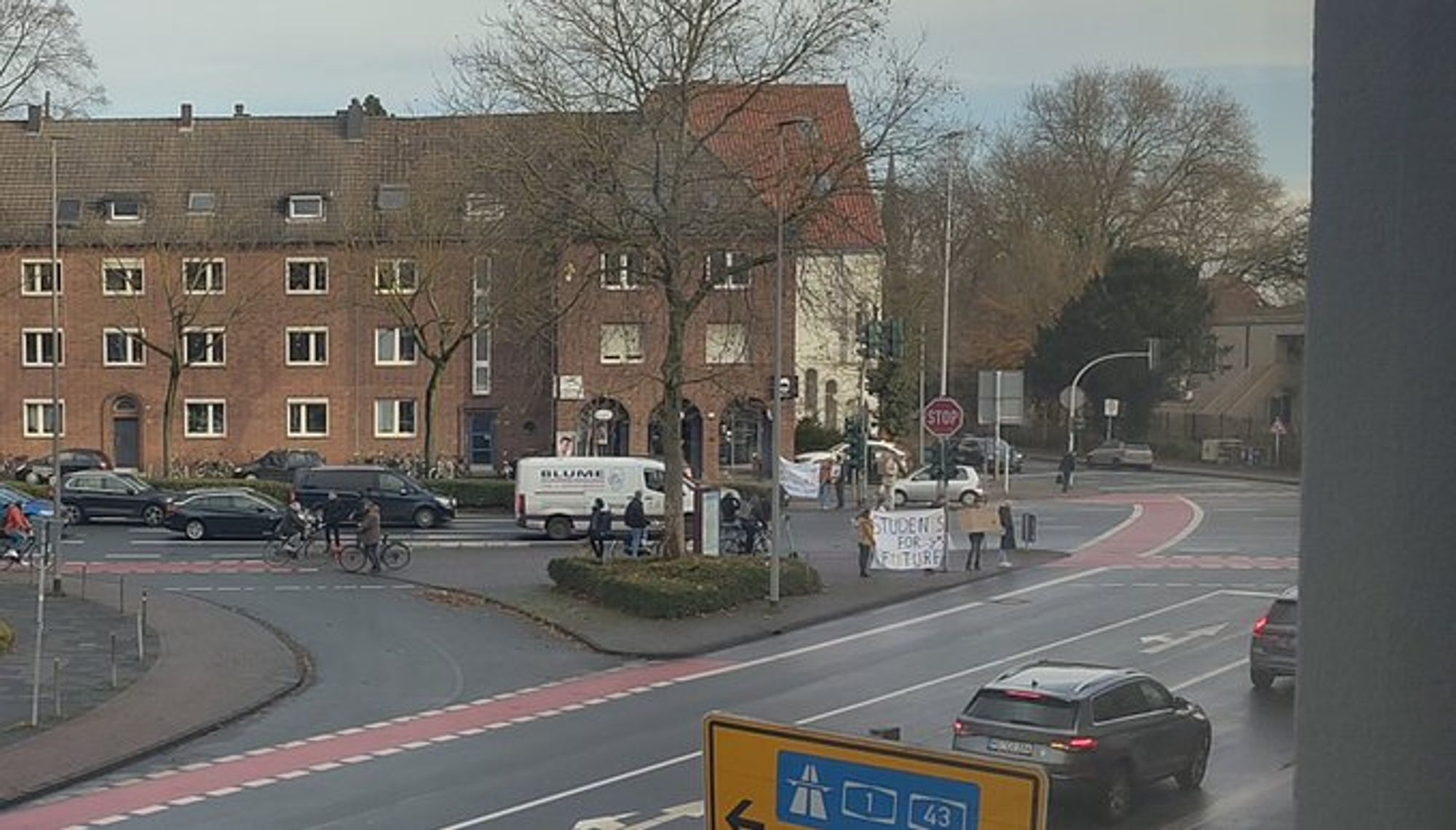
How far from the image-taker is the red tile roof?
89.0 feet

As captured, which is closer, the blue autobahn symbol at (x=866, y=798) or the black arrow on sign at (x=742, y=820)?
the blue autobahn symbol at (x=866, y=798)

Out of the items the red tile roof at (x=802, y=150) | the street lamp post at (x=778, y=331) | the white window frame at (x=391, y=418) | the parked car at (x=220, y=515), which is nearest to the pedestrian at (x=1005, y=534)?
the street lamp post at (x=778, y=331)

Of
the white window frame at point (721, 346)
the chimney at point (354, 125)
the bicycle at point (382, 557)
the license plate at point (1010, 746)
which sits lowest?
the bicycle at point (382, 557)

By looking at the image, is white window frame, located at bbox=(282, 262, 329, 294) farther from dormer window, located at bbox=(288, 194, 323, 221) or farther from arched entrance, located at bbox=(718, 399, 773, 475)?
arched entrance, located at bbox=(718, 399, 773, 475)

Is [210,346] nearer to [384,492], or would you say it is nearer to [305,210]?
[305,210]

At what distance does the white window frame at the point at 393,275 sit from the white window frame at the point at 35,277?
→ 1285 centimetres

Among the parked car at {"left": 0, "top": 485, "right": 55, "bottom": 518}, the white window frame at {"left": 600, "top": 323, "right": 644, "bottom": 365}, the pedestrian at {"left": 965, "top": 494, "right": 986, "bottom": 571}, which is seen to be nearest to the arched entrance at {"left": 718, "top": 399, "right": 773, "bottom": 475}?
the white window frame at {"left": 600, "top": 323, "right": 644, "bottom": 365}

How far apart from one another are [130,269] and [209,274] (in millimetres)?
2970

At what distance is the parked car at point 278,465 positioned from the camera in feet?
177

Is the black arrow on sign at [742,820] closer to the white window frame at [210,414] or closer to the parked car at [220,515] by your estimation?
the parked car at [220,515]

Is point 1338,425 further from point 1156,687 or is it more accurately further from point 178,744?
point 178,744

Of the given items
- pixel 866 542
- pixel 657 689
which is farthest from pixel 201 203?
pixel 657 689

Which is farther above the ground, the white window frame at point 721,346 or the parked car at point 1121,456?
the white window frame at point 721,346

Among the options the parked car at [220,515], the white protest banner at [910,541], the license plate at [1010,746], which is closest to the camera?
the license plate at [1010,746]
